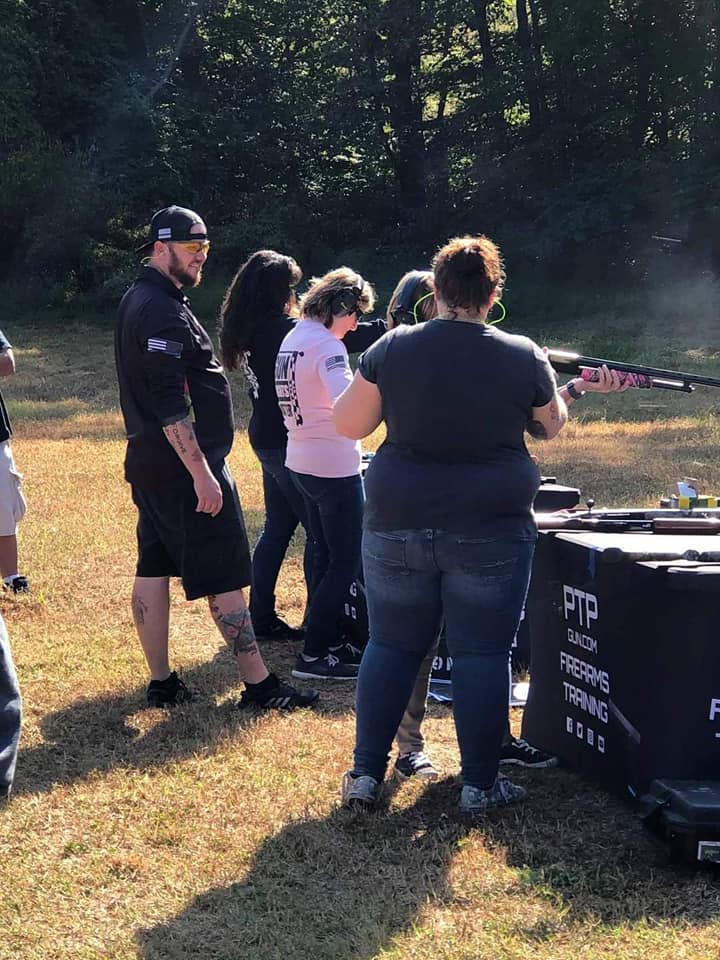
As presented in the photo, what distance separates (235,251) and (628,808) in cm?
2433

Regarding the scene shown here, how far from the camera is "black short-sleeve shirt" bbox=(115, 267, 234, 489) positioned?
4.39 meters

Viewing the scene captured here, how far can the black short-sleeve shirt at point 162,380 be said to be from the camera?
14.4 feet

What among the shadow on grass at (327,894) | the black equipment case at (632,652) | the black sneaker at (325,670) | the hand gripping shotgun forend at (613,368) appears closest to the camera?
the shadow on grass at (327,894)

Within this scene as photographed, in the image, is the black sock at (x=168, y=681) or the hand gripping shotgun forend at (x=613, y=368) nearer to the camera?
the hand gripping shotgun forend at (x=613, y=368)

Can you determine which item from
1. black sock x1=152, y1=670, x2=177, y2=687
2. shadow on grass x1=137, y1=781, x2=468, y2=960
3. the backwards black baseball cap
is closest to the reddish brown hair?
the backwards black baseball cap

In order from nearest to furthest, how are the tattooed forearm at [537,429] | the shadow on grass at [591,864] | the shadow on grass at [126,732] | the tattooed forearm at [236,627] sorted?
the shadow on grass at [591,864] < the tattooed forearm at [537,429] < the shadow on grass at [126,732] < the tattooed forearm at [236,627]

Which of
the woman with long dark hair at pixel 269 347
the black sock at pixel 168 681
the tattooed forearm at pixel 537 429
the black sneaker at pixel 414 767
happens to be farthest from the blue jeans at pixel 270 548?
the tattooed forearm at pixel 537 429

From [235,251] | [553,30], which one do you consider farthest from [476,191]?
[235,251]

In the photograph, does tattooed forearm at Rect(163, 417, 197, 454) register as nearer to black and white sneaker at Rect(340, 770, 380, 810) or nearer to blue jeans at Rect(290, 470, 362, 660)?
blue jeans at Rect(290, 470, 362, 660)

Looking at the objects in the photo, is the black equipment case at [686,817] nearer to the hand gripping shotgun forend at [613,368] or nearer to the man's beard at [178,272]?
the hand gripping shotgun forend at [613,368]

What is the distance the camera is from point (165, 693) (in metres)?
4.96

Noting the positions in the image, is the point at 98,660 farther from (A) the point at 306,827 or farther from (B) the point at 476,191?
(B) the point at 476,191

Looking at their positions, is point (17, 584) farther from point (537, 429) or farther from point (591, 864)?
point (591, 864)

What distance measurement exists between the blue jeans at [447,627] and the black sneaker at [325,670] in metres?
1.41
